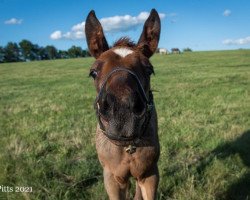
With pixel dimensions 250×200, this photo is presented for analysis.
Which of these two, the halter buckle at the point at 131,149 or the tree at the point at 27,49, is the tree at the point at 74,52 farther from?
the halter buckle at the point at 131,149

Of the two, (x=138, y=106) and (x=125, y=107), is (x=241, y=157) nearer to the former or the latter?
(x=138, y=106)

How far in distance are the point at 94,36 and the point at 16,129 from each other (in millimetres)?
4859

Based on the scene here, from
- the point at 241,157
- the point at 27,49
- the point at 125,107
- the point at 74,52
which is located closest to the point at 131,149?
the point at 125,107

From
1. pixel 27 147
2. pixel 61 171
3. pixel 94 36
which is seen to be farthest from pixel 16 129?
pixel 94 36

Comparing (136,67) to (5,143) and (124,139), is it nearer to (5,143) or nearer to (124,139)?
(124,139)

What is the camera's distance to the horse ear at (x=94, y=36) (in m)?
4.10

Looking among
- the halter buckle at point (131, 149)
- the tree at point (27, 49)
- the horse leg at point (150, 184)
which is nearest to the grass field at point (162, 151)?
the horse leg at point (150, 184)

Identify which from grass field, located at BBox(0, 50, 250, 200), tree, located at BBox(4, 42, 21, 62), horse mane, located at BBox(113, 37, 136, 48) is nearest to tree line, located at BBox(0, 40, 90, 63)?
tree, located at BBox(4, 42, 21, 62)

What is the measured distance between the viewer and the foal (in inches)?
119

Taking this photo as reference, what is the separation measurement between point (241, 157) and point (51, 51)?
87.0m

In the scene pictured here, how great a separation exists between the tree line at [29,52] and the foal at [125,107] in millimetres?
81122

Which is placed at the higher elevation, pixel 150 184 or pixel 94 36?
pixel 94 36

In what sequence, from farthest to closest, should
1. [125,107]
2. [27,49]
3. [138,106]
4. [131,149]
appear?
[27,49] < [131,149] < [138,106] < [125,107]

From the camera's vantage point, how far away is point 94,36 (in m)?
4.16
